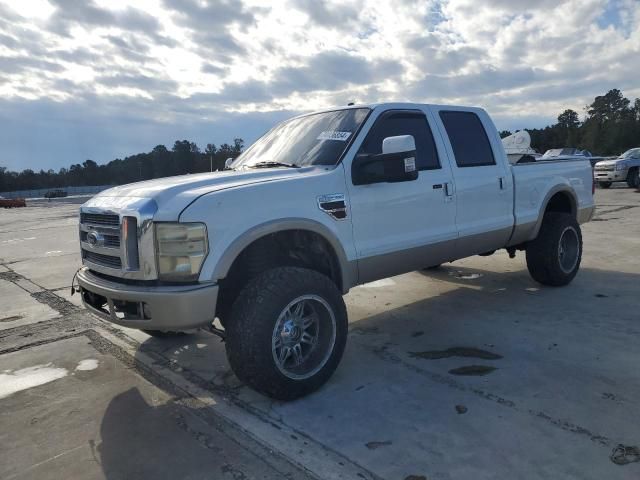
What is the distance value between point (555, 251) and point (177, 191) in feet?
14.5

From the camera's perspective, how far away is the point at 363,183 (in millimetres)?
3852

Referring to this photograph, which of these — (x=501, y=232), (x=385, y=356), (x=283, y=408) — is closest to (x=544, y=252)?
(x=501, y=232)

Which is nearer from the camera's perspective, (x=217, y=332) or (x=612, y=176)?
(x=217, y=332)

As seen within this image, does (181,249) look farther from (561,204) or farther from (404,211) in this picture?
(561,204)

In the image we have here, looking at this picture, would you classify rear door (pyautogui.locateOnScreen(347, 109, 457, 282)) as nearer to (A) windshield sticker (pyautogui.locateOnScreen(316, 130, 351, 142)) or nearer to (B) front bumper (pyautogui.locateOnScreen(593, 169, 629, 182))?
(A) windshield sticker (pyautogui.locateOnScreen(316, 130, 351, 142))

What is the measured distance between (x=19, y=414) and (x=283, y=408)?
71.6 inches

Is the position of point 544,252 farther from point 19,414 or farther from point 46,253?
point 46,253

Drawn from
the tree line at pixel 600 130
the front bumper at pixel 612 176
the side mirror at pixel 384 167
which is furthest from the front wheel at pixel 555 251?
the tree line at pixel 600 130

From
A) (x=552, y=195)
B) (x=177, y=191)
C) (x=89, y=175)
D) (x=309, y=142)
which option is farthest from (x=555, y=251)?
(x=89, y=175)

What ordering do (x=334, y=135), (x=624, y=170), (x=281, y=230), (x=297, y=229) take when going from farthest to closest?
1. (x=624, y=170)
2. (x=334, y=135)
3. (x=297, y=229)
4. (x=281, y=230)

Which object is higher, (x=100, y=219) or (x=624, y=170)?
(x=624, y=170)

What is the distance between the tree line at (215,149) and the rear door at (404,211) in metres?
34.3

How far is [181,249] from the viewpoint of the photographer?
9.99 ft

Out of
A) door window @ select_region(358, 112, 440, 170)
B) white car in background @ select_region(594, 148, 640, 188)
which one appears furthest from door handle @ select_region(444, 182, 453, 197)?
white car in background @ select_region(594, 148, 640, 188)
